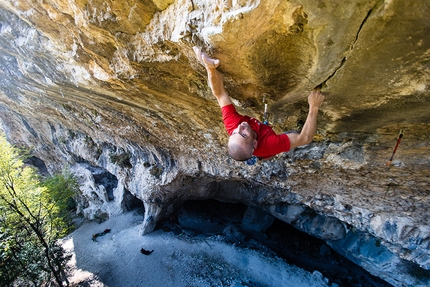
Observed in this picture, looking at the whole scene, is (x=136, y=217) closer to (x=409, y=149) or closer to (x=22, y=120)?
(x=22, y=120)

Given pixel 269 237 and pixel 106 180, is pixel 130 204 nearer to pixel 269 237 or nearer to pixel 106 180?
pixel 106 180

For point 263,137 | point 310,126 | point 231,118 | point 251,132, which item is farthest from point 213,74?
point 310,126

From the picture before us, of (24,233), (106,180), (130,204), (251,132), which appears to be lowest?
(130,204)

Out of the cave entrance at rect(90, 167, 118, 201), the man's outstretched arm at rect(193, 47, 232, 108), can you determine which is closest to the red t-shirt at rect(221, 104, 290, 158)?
the man's outstretched arm at rect(193, 47, 232, 108)

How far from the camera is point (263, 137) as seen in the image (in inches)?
83.7

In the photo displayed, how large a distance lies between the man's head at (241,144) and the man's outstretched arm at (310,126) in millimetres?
456

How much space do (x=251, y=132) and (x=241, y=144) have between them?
194 millimetres

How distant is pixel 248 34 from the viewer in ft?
5.62

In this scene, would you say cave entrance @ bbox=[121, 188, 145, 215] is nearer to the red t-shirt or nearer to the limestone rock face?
the limestone rock face

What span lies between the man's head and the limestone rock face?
0.66 meters

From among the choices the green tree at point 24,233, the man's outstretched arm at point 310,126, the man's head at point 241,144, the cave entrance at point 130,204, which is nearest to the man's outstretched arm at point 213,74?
the man's head at point 241,144

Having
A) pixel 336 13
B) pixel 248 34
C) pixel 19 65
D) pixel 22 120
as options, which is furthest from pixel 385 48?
pixel 22 120

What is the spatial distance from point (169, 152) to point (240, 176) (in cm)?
274

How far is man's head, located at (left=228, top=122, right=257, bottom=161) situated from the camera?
6.31 feet
